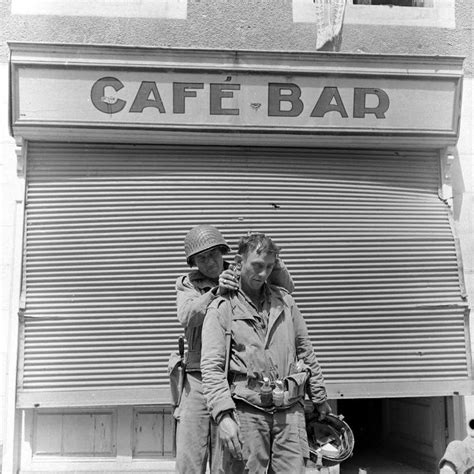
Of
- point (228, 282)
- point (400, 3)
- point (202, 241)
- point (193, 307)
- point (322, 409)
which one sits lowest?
point (322, 409)

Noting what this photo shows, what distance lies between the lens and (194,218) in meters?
6.04

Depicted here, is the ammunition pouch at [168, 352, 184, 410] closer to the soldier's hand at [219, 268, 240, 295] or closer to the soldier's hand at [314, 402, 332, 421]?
the soldier's hand at [219, 268, 240, 295]

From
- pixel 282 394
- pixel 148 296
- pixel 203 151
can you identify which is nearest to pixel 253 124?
pixel 203 151

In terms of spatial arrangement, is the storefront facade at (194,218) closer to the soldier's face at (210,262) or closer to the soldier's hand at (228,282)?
the soldier's face at (210,262)

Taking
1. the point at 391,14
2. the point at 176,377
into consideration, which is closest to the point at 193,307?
the point at 176,377

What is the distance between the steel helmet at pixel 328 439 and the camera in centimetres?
362

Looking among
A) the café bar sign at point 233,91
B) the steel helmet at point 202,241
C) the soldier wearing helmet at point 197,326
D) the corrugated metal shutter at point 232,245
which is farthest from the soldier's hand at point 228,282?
the café bar sign at point 233,91

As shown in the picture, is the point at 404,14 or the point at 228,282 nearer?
the point at 228,282

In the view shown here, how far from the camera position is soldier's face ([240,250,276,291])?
11.4 feet

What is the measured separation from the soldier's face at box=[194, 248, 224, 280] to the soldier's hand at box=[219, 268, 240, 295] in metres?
0.60

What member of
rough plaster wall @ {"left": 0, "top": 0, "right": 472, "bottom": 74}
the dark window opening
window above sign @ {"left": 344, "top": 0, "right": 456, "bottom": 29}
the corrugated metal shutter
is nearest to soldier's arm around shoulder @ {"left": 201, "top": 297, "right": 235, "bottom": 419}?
the corrugated metal shutter

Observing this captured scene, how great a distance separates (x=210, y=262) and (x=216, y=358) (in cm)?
98

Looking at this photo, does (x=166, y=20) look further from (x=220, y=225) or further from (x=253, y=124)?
(x=220, y=225)

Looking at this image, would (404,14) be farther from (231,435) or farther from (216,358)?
(231,435)
